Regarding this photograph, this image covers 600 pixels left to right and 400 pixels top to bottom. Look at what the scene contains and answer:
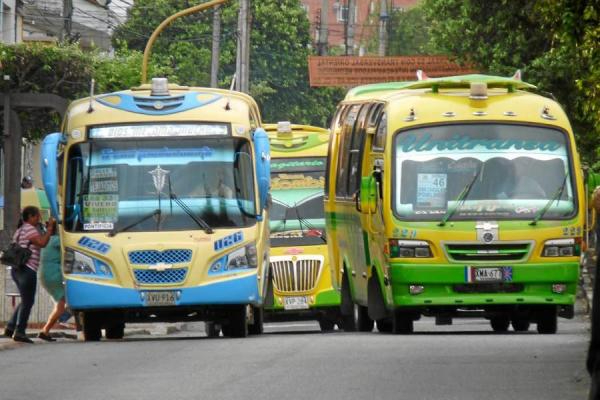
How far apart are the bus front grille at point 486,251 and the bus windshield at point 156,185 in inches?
97.3

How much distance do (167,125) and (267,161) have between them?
1272 millimetres

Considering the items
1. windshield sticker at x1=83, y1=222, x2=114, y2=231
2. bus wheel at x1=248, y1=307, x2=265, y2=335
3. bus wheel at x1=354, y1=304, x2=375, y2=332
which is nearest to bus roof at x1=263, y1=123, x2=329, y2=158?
bus wheel at x1=354, y1=304, x2=375, y2=332

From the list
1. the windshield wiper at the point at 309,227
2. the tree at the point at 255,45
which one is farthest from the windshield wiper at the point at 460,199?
the tree at the point at 255,45

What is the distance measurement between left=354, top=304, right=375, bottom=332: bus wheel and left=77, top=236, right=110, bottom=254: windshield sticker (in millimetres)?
4891

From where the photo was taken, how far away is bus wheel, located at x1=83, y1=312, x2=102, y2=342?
69.6 feet

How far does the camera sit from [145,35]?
83.3 metres

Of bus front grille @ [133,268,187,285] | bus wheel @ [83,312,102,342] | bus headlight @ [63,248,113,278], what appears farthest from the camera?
bus wheel @ [83,312,102,342]

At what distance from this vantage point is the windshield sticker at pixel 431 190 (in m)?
19.9

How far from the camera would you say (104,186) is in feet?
67.8

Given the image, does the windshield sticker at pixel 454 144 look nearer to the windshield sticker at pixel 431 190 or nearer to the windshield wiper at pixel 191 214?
the windshield sticker at pixel 431 190

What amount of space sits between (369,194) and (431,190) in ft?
3.19

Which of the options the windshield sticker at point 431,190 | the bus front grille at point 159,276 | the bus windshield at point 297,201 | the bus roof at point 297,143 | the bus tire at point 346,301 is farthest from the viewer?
the bus roof at point 297,143

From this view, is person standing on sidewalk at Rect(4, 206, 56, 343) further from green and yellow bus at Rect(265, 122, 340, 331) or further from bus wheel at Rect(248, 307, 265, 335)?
green and yellow bus at Rect(265, 122, 340, 331)

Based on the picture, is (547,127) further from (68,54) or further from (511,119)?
(68,54)
